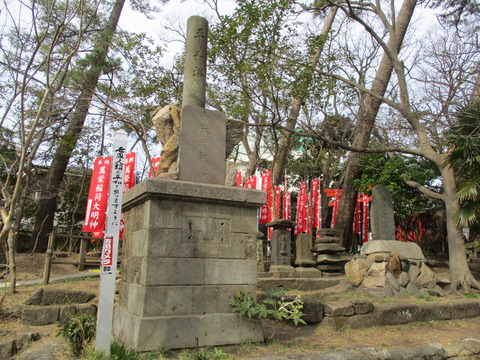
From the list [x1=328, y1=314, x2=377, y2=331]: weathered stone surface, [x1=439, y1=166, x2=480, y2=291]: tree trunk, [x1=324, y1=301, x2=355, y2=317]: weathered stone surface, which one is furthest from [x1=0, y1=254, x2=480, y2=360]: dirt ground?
[x1=439, y1=166, x2=480, y2=291]: tree trunk

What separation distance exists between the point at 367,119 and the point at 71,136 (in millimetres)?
10577

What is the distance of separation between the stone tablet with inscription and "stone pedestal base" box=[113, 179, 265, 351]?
373 millimetres

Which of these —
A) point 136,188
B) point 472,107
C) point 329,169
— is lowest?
point 136,188

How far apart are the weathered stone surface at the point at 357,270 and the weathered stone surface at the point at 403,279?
734 mm

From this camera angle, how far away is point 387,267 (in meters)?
8.74

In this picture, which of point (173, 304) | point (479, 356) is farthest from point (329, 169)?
point (173, 304)

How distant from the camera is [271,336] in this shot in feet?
16.0

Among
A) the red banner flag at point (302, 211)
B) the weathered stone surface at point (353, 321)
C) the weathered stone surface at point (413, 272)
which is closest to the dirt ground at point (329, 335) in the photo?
the weathered stone surface at point (353, 321)

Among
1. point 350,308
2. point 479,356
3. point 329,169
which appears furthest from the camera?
point 329,169

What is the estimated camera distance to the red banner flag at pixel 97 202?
13125 millimetres

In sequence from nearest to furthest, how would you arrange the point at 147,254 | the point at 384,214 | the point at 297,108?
1. the point at 147,254
2. the point at 384,214
3. the point at 297,108

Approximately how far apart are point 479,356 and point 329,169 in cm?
1729

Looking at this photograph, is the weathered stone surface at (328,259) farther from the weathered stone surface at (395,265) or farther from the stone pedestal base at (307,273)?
the weathered stone surface at (395,265)

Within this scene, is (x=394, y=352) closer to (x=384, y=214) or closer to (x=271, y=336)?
(x=271, y=336)
